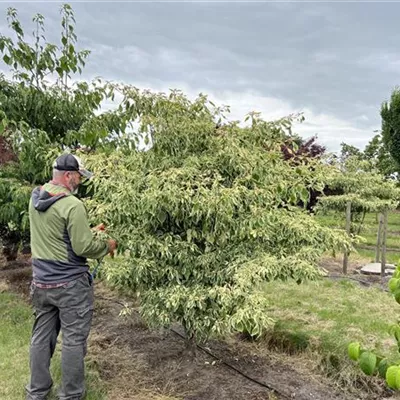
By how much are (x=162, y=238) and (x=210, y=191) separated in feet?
1.82

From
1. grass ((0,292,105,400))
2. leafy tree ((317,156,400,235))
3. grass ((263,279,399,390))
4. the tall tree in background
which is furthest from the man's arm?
the tall tree in background

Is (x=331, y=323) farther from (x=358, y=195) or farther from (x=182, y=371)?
(x=358, y=195)

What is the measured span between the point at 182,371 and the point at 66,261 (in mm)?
1378

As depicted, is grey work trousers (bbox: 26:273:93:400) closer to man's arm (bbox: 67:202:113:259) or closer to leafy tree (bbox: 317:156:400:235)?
man's arm (bbox: 67:202:113:259)

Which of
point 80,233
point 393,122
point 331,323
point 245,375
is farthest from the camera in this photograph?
point 393,122

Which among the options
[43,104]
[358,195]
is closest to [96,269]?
[43,104]

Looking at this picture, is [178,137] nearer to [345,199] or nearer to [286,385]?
[286,385]

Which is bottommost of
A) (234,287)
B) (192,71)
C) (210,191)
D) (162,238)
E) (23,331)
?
(23,331)

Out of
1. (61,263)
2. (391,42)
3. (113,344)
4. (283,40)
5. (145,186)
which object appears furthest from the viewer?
(283,40)

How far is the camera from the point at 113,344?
12.8ft

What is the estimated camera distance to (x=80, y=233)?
2609 millimetres

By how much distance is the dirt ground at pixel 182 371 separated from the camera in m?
3.01

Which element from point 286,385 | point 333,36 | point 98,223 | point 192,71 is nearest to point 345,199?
point 333,36

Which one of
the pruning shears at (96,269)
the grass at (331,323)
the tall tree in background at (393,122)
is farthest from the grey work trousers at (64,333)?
the tall tree in background at (393,122)
